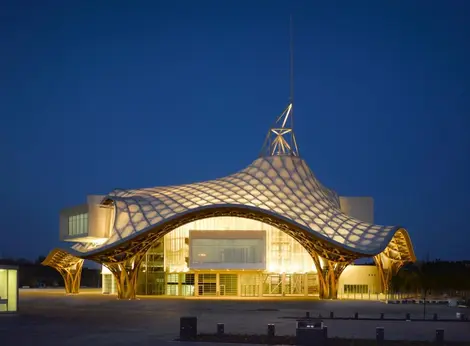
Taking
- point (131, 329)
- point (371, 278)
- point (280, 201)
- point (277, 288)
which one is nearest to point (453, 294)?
point (371, 278)

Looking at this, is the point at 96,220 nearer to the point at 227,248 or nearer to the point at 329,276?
the point at 227,248

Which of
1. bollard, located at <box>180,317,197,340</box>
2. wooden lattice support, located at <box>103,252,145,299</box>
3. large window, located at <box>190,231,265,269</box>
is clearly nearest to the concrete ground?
bollard, located at <box>180,317,197,340</box>

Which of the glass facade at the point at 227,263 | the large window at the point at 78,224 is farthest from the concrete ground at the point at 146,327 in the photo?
the large window at the point at 78,224

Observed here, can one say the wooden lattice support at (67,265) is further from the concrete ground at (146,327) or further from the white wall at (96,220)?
the concrete ground at (146,327)

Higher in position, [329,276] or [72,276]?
[329,276]

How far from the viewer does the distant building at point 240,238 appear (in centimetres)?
6925

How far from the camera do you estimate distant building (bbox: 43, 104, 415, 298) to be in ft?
227

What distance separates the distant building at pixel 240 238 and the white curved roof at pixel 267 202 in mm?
112

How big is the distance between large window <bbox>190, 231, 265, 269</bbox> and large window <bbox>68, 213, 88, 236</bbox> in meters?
10.7

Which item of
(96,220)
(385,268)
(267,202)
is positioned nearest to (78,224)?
(96,220)

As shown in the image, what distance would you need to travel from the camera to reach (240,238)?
78125mm

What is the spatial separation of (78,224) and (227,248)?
52.1 feet

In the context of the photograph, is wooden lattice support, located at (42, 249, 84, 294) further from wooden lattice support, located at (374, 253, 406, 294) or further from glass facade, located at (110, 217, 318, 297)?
wooden lattice support, located at (374, 253, 406, 294)

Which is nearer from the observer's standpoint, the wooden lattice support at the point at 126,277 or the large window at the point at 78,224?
the wooden lattice support at the point at 126,277
